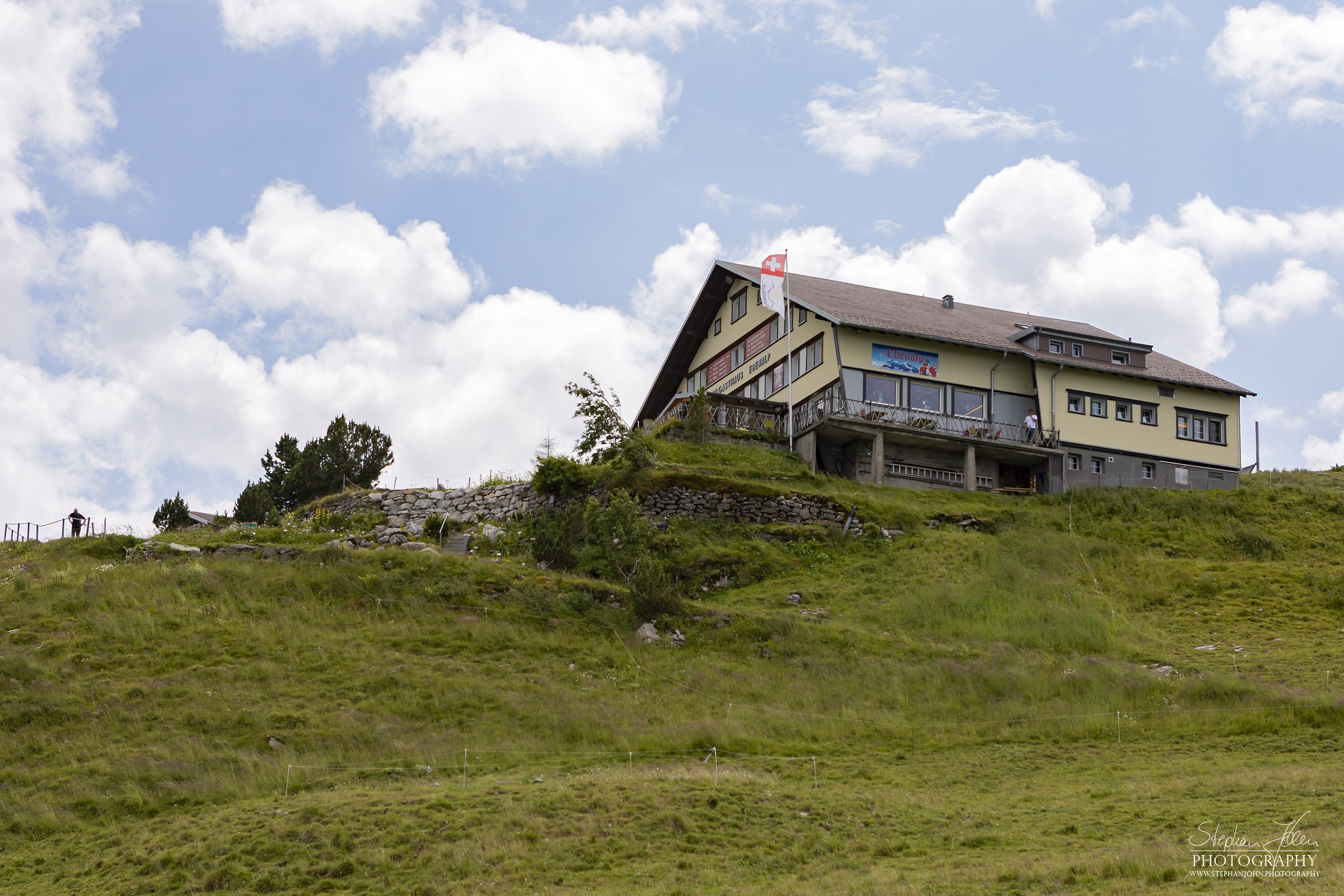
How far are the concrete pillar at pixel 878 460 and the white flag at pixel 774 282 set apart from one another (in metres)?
6.01

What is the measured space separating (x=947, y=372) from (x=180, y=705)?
30566 mm

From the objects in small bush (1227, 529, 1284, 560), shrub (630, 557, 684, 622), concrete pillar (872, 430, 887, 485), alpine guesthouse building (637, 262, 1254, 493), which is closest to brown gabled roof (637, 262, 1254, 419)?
alpine guesthouse building (637, 262, 1254, 493)

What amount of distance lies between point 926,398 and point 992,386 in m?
3.15

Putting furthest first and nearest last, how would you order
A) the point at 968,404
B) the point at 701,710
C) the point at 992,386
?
the point at 992,386
the point at 968,404
the point at 701,710

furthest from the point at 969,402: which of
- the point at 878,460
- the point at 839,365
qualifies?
the point at 839,365

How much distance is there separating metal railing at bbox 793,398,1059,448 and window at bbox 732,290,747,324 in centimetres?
711

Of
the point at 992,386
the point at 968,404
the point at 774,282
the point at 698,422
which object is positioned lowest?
the point at 698,422

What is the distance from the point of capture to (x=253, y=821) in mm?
20469

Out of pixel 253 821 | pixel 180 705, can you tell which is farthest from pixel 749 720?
pixel 180 705

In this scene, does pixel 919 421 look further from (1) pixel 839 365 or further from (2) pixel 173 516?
(2) pixel 173 516

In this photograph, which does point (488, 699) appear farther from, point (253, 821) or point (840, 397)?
point (840, 397)

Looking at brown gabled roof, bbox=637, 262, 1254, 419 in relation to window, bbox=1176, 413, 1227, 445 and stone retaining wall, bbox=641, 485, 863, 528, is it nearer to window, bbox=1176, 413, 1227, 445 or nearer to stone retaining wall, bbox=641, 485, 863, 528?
window, bbox=1176, 413, 1227, 445

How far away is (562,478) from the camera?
40.3m

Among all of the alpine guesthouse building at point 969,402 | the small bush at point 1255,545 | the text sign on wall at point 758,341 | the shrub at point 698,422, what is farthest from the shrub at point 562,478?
the small bush at point 1255,545
